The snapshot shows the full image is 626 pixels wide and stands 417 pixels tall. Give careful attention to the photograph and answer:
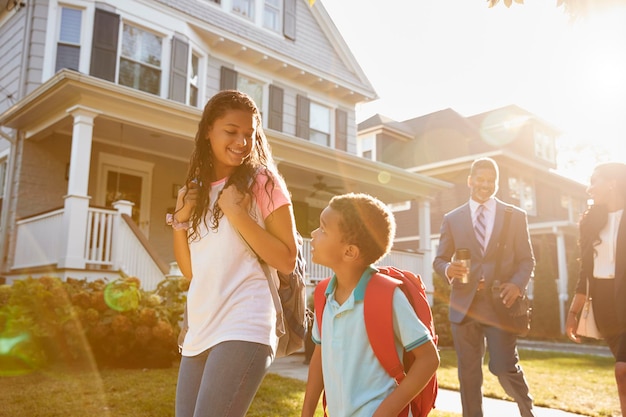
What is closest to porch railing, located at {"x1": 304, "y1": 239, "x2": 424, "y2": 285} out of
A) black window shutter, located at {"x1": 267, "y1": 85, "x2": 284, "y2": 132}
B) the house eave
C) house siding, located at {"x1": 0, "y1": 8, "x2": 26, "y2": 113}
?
black window shutter, located at {"x1": 267, "y1": 85, "x2": 284, "y2": 132}

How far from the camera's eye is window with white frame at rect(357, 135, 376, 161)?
80.9 feet

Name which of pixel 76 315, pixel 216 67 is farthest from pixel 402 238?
pixel 76 315

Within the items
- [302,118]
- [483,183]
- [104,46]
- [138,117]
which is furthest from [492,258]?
[302,118]

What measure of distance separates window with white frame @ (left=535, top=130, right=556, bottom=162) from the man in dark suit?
24.2m

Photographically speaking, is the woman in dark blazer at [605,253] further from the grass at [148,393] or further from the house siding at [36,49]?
the house siding at [36,49]

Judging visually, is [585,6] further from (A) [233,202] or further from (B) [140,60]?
(B) [140,60]

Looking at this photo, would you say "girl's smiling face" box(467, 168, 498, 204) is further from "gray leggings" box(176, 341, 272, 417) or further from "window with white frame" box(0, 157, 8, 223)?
"window with white frame" box(0, 157, 8, 223)

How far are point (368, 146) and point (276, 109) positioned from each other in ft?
33.3

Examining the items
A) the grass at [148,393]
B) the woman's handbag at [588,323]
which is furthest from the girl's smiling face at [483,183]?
the grass at [148,393]

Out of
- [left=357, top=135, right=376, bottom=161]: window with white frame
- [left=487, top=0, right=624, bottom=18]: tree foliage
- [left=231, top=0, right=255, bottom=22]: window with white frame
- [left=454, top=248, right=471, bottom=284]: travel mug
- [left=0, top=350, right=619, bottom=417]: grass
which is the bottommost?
[left=0, top=350, right=619, bottom=417]: grass

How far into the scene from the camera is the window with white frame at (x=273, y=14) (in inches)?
637

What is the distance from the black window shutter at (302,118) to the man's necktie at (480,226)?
11.8m

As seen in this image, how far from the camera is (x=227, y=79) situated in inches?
569

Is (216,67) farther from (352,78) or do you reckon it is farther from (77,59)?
(352,78)
